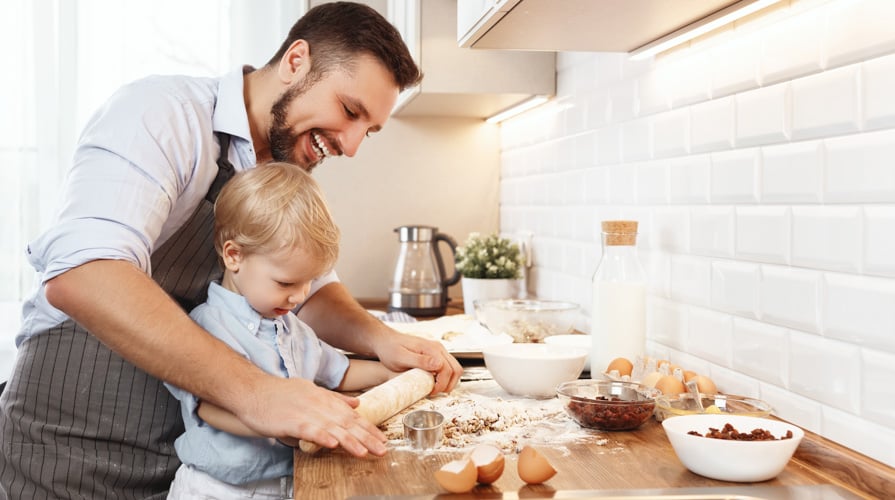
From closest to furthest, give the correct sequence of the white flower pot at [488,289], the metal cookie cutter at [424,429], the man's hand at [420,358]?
1. the metal cookie cutter at [424,429]
2. the man's hand at [420,358]
3. the white flower pot at [488,289]

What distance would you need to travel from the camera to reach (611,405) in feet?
4.17

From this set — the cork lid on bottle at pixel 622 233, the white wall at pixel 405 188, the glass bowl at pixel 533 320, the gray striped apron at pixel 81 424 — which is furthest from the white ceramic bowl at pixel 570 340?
the white wall at pixel 405 188

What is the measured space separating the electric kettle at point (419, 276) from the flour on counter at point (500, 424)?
48.2 inches

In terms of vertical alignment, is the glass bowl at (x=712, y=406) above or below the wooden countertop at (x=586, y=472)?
above

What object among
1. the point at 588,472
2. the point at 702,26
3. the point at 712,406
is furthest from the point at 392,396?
the point at 702,26

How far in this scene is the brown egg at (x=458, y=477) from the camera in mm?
1000

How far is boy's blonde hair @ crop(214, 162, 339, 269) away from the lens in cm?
139

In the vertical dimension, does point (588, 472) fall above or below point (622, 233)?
below

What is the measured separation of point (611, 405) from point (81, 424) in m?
0.90

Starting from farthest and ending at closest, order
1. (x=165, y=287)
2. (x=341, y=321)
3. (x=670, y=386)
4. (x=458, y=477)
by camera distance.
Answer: (x=341, y=321) < (x=165, y=287) < (x=670, y=386) < (x=458, y=477)

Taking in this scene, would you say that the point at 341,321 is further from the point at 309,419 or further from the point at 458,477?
the point at 458,477

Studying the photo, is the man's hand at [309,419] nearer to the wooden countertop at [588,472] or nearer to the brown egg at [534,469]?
the wooden countertop at [588,472]

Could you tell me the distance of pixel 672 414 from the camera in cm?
129

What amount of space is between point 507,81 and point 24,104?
1.78m
